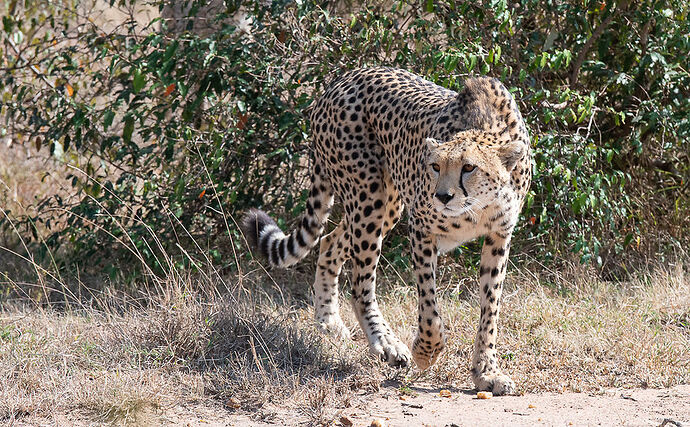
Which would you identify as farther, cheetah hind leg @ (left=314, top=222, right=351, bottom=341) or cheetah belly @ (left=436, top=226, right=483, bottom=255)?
cheetah hind leg @ (left=314, top=222, right=351, bottom=341)

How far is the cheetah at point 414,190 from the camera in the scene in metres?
3.31

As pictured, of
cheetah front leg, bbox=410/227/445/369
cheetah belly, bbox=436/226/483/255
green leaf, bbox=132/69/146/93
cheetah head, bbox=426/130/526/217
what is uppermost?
green leaf, bbox=132/69/146/93

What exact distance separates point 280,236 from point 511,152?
136 cm

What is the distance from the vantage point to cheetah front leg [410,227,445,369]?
11.7 ft

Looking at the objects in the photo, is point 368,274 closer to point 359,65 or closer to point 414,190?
point 414,190

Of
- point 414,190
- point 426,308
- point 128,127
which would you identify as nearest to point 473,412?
point 426,308

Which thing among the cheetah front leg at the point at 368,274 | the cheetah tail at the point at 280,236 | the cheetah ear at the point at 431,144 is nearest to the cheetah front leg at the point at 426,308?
the cheetah front leg at the point at 368,274

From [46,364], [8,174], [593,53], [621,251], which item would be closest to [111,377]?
[46,364]

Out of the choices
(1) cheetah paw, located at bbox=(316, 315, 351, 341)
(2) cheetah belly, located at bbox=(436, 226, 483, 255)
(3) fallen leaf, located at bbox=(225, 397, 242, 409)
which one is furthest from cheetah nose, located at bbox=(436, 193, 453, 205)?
(1) cheetah paw, located at bbox=(316, 315, 351, 341)

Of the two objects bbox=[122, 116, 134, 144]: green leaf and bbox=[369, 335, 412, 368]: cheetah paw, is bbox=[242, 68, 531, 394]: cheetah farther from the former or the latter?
bbox=[122, 116, 134, 144]: green leaf

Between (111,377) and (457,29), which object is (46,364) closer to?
(111,377)

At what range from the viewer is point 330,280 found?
14.8 feet

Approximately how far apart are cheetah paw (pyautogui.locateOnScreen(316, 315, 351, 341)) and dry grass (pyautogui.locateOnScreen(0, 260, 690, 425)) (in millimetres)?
69

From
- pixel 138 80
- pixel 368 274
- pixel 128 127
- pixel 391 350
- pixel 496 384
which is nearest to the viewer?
pixel 496 384
